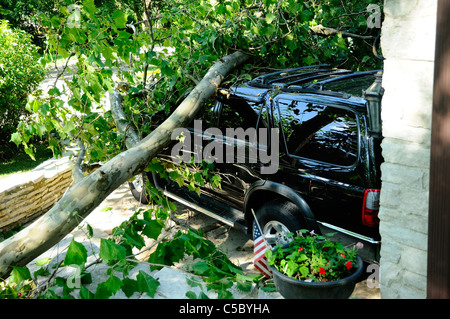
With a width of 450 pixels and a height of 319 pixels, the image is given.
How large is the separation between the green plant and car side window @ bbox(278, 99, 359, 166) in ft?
2.65

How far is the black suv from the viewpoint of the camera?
4.09 meters

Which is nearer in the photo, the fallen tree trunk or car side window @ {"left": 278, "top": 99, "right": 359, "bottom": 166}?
the fallen tree trunk

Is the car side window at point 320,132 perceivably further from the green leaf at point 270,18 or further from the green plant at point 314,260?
the green leaf at point 270,18

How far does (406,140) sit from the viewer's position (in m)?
3.00

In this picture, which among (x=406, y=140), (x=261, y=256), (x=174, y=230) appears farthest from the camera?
(x=174, y=230)

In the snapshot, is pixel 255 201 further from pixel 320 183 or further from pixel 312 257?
pixel 312 257

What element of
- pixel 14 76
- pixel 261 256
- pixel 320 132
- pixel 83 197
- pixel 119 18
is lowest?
pixel 261 256

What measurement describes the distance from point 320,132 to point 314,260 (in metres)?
1.32

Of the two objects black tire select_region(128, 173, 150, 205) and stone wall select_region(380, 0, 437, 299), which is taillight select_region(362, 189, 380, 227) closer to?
stone wall select_region(380, 0, 437, 299)

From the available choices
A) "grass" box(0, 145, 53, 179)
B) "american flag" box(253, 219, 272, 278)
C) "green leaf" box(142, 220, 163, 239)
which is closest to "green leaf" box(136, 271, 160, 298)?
"green leaf" box(142, 220, 163, 239)

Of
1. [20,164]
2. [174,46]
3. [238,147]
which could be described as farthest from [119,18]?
[20,164]

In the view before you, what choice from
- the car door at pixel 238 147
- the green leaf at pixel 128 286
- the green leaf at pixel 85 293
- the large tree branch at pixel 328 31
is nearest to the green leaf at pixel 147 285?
the green leaf at pixel 128 286

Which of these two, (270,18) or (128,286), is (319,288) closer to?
(128,286)
